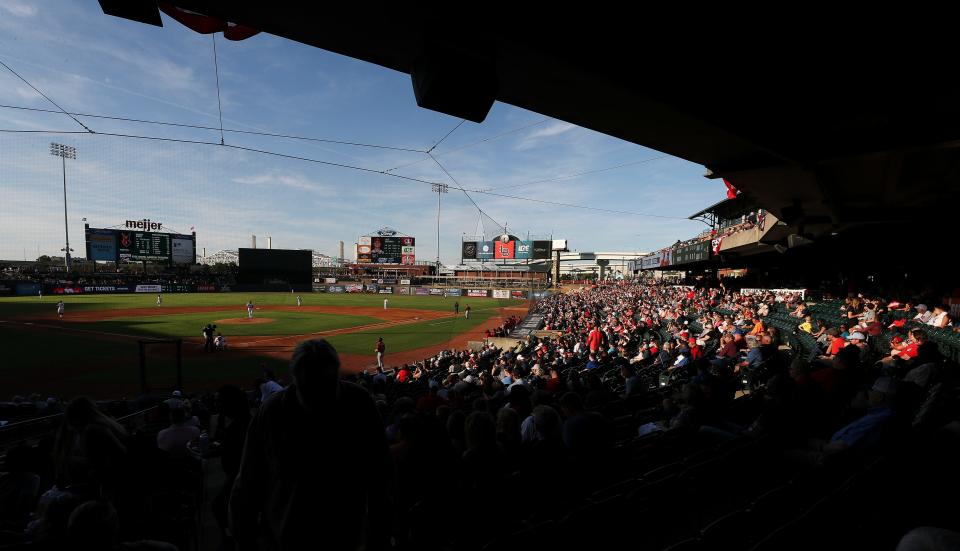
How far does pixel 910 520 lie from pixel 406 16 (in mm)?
4409

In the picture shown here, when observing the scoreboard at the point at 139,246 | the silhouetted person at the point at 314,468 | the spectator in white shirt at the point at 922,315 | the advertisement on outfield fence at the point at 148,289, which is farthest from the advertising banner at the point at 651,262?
the scoreboard at the point at 139,246

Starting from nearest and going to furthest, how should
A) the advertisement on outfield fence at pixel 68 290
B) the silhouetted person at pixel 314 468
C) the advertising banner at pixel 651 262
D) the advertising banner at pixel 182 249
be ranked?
the silhouetted person at pixel 314 468, the advertising banner at pixel 651 262, the advertisement on outfield fence at pixel 68 290, the advertising banner at pixel 182 249

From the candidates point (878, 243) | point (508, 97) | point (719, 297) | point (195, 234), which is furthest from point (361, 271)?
point (508, 97)

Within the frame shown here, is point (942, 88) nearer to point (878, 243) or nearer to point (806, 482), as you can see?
point (806, 482)

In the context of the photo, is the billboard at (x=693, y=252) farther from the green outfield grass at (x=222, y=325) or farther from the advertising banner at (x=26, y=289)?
the advertising banner at (x=26, y=289)

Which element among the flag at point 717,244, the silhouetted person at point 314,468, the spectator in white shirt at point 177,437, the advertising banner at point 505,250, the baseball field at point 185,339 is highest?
the advertising banner at point 505,250

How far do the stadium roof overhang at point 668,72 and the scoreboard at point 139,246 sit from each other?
8364cm

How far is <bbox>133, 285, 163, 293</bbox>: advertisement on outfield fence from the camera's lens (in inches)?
2596

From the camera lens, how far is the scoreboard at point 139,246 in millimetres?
65000

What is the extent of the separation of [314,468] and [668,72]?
3538mm

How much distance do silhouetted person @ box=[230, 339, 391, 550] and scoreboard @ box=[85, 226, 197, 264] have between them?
3321 inches

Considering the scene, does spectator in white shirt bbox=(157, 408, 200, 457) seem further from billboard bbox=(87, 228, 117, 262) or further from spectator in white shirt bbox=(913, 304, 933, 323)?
billboard bbox=(87, 228, 117, 262)

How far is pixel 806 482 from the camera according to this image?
2693 mm

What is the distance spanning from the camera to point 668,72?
3.32 m
